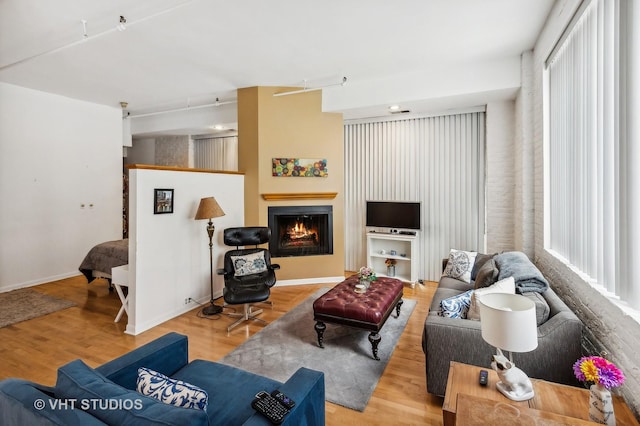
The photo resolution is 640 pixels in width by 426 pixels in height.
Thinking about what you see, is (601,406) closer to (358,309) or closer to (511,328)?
(511,328)

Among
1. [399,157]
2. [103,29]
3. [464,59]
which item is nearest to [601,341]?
[464,59]

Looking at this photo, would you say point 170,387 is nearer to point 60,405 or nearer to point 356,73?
point 60,405

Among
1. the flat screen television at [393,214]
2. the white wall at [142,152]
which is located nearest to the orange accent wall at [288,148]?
the flat screen television at [393,214]

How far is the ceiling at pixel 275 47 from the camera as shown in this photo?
3020 millimetres

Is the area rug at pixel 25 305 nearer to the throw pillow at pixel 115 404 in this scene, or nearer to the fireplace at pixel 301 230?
the fireplace at pixel 301 230

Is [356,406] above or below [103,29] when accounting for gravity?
below

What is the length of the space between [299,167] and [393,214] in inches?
69.9

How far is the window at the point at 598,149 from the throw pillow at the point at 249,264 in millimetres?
3360

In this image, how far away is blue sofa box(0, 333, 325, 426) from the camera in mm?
1076

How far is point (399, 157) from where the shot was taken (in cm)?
556

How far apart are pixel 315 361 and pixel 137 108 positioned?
6093 mm

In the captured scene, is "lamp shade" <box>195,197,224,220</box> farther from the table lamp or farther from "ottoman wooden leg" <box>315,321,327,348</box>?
the table lamp

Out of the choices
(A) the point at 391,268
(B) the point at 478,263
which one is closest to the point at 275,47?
Result: (B) the point at 478,263

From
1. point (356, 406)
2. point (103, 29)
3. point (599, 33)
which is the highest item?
point (103, 29)
